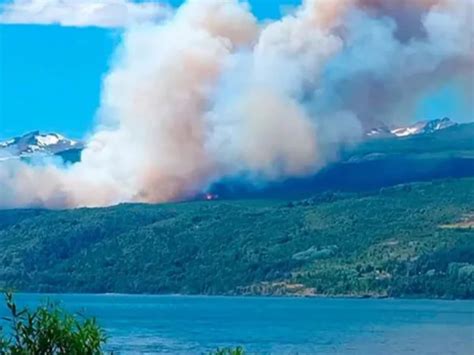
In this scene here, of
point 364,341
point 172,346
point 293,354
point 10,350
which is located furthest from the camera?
point 364,341

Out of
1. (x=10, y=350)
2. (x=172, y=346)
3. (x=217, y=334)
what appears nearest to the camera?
(x=10, y=350)

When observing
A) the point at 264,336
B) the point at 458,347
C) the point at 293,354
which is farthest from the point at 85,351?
the point at 264,336

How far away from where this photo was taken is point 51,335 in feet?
102

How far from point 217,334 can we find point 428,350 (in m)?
40.7

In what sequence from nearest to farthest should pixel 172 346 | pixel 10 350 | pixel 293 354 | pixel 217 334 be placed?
pixel 10 350 < pixel 293 354 < pixel 172 346 < pixel 217 334

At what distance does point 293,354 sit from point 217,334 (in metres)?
41.7

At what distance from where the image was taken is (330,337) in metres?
184

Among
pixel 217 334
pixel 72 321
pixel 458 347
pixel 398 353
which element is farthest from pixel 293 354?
pixel 72 321

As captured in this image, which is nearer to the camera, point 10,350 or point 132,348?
point 10,350

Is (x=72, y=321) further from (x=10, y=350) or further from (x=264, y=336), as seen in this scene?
(x=264, y=336)

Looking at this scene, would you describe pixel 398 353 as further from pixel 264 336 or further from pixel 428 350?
pixel 264 336

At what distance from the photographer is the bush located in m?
30.7

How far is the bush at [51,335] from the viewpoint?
3070cm

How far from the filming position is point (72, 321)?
31344 mm
